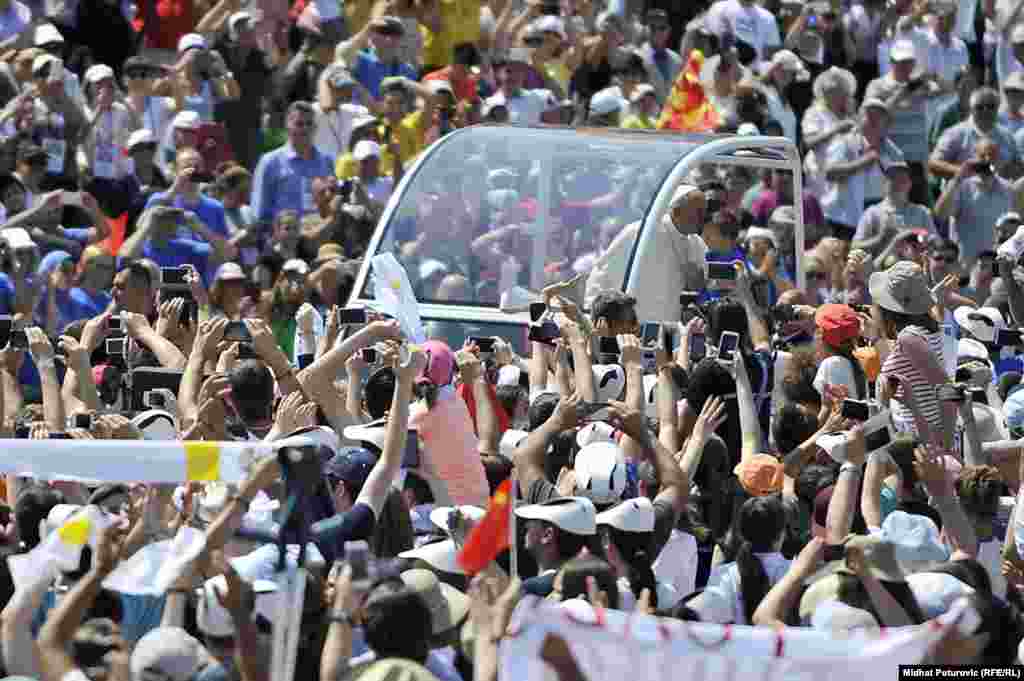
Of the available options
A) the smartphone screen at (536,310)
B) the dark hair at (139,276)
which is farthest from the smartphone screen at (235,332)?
the smartphone screen at (536,310)

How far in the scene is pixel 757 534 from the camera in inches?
308

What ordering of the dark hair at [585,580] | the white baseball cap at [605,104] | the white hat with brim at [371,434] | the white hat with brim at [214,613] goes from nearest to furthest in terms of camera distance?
the white hat with brim at [214,613], the dark hair at [585,580], the white hat with brim at [371,434], the white baseball cap at [605,104]

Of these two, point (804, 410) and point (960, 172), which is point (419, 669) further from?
point (960, 172)

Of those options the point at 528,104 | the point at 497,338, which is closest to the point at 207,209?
the point at 528,104

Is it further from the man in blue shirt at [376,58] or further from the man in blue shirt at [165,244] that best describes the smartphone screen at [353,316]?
the man in blue shirt at [376,58]

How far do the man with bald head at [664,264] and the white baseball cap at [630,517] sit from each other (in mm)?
4799

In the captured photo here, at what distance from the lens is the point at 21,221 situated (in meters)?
14.7

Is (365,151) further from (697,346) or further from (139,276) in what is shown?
(697,346)

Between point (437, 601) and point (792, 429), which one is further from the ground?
point (437, 601)

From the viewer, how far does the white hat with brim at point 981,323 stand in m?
12.5

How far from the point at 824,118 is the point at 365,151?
13.2ft

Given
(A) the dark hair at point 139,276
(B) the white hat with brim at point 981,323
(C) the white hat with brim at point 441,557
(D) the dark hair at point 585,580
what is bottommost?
(B) the white hat with brim at point 981,323

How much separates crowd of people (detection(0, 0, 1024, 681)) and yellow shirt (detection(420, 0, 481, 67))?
0.03 meters

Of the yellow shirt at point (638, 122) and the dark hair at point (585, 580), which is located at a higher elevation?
the dark hair at point (585, 580)
